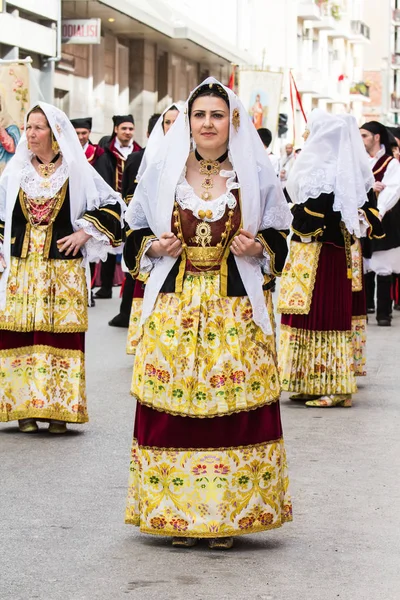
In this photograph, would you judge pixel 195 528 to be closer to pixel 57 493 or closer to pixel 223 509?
pixel 223 509

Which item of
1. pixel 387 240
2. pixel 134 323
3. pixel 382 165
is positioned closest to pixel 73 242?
pixel 134 323

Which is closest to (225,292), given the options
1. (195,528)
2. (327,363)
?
(195,528)

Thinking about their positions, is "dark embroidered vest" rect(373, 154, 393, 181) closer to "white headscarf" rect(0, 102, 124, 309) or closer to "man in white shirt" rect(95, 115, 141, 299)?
"man in white shirt" rect(95, 115, 141, 299)

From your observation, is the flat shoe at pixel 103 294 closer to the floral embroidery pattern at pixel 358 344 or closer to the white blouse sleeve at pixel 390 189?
the white blouse sleeve at pixel 390 189

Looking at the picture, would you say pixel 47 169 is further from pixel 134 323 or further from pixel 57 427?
pixel 134 323

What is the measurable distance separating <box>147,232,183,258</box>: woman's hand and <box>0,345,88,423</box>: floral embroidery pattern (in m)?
2.56

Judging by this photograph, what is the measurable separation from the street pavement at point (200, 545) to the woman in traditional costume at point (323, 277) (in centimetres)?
43

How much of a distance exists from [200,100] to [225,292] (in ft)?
2.62

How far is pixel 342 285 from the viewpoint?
954 cm

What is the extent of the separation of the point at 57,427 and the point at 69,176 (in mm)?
1494

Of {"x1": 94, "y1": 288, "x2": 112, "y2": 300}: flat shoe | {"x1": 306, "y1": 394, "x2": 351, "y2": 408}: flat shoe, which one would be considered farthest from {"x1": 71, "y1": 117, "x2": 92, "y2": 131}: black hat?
{"x1": 306, "y1": 394, "x2": 351, "y2": 408}: flat shoe

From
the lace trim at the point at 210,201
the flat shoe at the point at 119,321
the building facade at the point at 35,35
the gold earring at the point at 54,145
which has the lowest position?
the flat shoe at the point at 119,321

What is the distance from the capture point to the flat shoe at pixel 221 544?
222 inches

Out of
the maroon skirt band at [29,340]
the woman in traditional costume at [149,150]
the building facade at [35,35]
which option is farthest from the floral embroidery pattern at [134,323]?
the building facade at [35,35]
